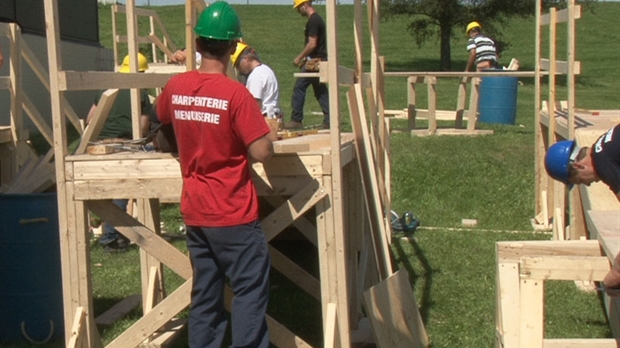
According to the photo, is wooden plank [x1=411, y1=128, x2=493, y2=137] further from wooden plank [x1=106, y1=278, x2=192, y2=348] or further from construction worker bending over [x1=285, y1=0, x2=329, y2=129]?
wooden plank [x1=106, y1=278, x2=192, y2=348]

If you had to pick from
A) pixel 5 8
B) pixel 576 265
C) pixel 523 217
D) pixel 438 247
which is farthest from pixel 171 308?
pixel 5 8

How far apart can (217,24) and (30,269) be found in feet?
8.17

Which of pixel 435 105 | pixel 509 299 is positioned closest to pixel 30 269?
pixel 509 299

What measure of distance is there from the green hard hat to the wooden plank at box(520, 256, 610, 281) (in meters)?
1.79

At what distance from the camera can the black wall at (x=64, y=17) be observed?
1537 centimetres

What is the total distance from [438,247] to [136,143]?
3983mm

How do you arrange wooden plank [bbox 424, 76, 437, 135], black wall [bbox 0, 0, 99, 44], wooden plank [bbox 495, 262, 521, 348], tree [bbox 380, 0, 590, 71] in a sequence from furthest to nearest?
1. tree [bbox 380, 0, 590, 71]
2. black wall [bbox 0, 0, 99, 44]
3. wooden plank [bbox 424, 76, 437, 135]
4. wooden plank [bbox 495, 262, 521, 348]

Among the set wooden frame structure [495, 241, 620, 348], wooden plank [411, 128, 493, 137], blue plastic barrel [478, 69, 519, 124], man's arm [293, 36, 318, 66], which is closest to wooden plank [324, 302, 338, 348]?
wooden frame structure [495, 241, 620, 348]

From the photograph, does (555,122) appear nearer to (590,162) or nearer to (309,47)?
(309,47)

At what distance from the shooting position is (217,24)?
15.3 ft

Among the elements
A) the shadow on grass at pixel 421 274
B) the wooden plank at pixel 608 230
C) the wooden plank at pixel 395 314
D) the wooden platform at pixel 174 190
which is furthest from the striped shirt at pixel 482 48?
the wooden platform at pixel 174 190

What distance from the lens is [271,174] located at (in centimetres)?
513

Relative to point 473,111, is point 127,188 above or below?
above

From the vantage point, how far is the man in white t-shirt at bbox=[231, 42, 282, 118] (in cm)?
881
